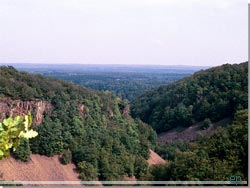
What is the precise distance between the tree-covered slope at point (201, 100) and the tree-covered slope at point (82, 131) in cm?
1497

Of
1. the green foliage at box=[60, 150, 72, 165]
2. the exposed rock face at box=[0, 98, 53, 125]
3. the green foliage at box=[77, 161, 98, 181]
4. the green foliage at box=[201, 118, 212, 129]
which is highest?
the exposed rock face at box=[0, 98, 53, 125]

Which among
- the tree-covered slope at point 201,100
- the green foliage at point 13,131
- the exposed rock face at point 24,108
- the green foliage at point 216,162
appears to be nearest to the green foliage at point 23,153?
the exposed rock face at point 24,108

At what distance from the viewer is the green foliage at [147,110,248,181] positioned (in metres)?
14.9

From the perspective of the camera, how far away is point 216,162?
50.3 feet

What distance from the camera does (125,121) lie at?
92.4 ft

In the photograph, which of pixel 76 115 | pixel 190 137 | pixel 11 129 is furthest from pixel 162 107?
pixel 11 129

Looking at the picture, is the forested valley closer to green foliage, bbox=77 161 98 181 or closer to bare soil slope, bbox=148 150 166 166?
green foliage, bbox=77 161 98 181

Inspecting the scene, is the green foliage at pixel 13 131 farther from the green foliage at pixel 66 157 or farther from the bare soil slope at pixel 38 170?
the green foliage at pixel 66 157

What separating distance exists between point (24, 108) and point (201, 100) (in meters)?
24.9

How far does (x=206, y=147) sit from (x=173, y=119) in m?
27.9

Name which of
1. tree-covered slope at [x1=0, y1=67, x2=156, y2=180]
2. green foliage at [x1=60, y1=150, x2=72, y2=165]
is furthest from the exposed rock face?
green foliage at [x1=60, y1=150, x2=72, y2=165]

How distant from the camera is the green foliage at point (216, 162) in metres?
14.9

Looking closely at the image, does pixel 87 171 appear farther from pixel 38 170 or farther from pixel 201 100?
pixel 201 100

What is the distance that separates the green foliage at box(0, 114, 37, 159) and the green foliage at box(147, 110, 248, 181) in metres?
11.9
